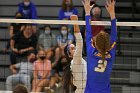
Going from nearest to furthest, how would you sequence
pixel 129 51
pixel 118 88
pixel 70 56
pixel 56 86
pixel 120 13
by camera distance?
pixel 70 56 → pixel 56 86 → pixel 118 88 → pixel 129 51 → pixel 120 13

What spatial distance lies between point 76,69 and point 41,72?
3.60 m

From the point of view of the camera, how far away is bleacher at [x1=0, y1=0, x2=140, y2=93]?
9281 millimetres

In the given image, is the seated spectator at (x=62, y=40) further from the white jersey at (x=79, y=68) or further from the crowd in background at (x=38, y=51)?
the white jersey at (x=79, y=68)

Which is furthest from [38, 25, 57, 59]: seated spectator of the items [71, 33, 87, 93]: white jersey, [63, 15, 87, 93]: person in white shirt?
[71, 33, 87, 93]: white jersey

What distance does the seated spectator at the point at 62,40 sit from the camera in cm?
905

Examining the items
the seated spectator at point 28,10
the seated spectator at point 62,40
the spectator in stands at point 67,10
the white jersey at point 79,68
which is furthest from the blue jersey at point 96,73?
the seated spectator at point 28,10

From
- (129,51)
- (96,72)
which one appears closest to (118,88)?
(129,51)

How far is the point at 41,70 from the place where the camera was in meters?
8.70

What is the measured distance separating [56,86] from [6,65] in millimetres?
2007

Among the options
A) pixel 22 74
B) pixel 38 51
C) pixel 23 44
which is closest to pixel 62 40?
pixel 38 51

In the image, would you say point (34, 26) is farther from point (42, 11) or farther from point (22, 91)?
point (22, 91)

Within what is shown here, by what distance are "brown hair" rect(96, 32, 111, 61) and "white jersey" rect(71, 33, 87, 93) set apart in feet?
1.52

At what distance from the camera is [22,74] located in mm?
8727

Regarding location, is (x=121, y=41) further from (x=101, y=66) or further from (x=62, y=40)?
(x=101, y=66)
